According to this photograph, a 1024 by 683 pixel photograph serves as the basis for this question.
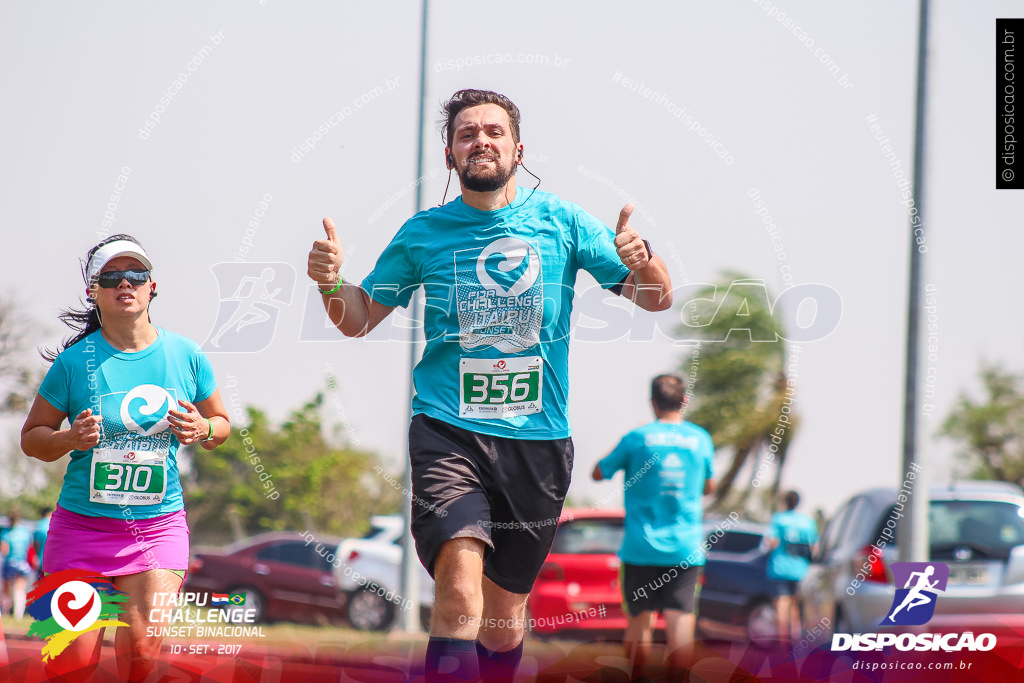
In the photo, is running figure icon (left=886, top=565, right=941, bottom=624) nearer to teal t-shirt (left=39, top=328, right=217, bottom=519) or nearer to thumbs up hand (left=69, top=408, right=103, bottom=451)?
teal t-shirt (left=39, top=328, right=217, bottom=519)

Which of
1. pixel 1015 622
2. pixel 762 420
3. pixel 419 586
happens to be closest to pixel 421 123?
pixel 419 586

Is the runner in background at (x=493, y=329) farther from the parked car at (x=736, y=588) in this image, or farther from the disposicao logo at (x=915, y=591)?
the parked car at (x=736, y=588)

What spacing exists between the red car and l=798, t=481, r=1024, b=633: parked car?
5.76ft

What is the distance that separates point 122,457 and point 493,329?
59.2 inches

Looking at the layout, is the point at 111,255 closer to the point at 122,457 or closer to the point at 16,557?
the point at 122,457

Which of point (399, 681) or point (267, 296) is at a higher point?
point (267, 296)

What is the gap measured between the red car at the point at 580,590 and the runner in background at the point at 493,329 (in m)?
4.73

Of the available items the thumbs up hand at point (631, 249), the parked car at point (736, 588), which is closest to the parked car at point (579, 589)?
the parked car at point (736, 588)

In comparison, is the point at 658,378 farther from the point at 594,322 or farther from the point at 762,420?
the point at 762,420

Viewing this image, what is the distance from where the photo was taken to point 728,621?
1016cm

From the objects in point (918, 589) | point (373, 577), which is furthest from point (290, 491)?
point (918, 589)

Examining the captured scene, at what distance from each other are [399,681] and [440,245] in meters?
1.68

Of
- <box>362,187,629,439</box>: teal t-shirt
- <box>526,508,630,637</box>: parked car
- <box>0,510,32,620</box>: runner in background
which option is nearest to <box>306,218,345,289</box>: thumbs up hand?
<box>362,187,629,439</box>: teal t-shirt

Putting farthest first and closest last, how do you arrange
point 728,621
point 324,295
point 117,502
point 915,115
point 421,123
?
point 728,621 → point 421,123 → point 915,115 → point 117,502 → point 324,295
